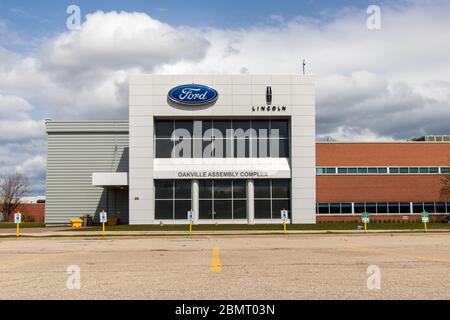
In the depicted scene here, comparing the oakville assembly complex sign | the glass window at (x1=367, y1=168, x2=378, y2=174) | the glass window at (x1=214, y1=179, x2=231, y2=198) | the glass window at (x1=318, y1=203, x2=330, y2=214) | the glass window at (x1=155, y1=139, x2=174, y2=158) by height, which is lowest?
the glass window at (x1=318, y1=203, x2=330, y2=214)

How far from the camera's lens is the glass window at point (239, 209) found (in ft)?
148

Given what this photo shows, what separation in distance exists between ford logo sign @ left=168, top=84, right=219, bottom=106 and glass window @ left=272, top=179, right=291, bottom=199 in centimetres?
910

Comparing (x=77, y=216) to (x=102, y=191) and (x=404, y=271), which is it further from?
(x=404, y=271)

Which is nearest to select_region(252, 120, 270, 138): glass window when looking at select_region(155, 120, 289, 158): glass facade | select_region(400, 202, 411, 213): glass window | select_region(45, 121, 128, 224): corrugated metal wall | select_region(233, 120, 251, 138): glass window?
select_region(155, 120, 289, 158): glass facade

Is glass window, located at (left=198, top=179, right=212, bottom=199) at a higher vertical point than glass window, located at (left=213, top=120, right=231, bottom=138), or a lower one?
lower

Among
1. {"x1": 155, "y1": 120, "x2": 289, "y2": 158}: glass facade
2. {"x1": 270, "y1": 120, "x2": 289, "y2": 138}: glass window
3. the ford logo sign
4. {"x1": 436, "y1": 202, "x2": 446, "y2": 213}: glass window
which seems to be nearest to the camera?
the ford logo sign

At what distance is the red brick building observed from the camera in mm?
53531

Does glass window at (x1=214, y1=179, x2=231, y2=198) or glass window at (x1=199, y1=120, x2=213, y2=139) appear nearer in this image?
glass window at (x1=214, y1=179, x2=231, y2=198)

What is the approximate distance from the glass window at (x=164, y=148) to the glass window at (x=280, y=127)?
29.4ft

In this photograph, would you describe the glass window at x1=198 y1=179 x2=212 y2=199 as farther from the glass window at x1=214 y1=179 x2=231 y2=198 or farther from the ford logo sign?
the ford logo sign

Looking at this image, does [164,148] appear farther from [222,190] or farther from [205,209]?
[205,209]

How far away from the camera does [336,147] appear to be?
54375 mm

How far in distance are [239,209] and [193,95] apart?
10567 mm

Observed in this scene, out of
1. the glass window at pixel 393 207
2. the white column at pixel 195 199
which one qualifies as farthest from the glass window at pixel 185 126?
the glass window at pixel 393 207
